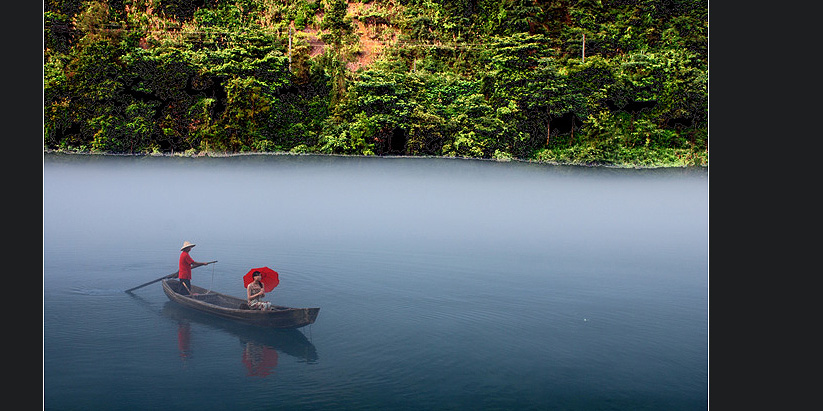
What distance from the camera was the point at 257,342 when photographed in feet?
20.0

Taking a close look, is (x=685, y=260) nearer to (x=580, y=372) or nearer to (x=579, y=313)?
(x=579, y=313)

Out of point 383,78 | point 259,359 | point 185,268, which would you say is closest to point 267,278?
point 259,359

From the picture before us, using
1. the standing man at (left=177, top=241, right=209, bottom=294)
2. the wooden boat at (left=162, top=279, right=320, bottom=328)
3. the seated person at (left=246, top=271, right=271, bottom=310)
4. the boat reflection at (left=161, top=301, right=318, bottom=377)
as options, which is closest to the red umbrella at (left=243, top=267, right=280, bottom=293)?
the seated person at (left=246, top=271, right=271, bottom=310)

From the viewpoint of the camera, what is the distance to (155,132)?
39.1ft

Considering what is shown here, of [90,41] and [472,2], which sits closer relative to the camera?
[90,41]

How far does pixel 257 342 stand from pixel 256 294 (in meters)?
0.40

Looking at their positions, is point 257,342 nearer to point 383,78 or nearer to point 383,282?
point 383,282

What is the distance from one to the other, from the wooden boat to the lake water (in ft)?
0.51

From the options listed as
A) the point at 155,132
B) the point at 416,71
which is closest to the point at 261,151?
the point at 155,132

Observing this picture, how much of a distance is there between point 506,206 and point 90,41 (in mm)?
6919

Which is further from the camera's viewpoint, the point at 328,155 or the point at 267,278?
the point at 328,155

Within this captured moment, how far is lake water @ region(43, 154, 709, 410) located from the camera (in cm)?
525

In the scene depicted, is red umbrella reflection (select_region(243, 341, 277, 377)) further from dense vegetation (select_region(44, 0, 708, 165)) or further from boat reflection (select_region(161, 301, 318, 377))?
dense vegetation (select_region(44, 0, 708, 165))

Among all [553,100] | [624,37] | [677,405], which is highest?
[624,37]
